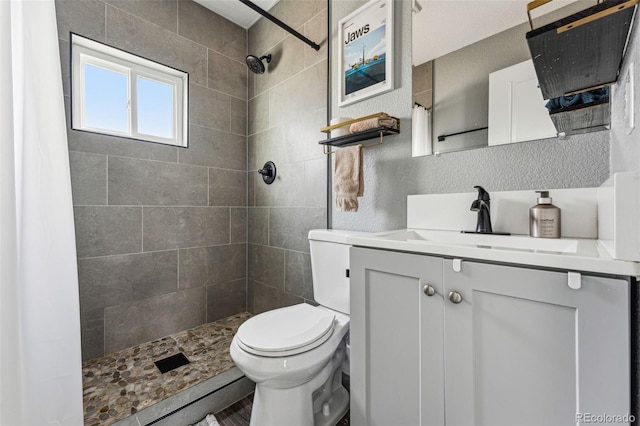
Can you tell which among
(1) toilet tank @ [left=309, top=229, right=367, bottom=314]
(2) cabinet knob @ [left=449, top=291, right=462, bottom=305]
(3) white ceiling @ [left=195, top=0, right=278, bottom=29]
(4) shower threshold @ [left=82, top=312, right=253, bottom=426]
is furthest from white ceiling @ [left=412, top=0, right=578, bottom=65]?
(4) shower threshold @ [left=82, top=312, right=253, bottom=426]

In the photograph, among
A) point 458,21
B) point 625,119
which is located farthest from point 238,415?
point 458,21

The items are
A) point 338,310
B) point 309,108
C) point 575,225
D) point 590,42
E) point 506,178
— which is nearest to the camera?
point 590,42

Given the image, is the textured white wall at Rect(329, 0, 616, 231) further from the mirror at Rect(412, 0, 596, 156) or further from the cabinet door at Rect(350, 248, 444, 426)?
the cabinet door at Rect(350, 248, 444, 426)

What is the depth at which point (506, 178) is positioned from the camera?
1.09m

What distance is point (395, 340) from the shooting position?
2.87 ft

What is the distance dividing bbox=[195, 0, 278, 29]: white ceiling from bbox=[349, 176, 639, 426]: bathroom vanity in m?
2.09

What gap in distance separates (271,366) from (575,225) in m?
1.19

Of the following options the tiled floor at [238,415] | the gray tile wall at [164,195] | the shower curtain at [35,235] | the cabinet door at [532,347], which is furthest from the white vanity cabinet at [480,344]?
the gray tile wall at [164,195]

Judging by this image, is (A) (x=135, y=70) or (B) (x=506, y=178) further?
(A) (x=135, y=70)

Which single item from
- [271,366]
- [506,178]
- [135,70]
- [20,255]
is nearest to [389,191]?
[506,178]

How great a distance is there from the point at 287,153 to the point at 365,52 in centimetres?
82

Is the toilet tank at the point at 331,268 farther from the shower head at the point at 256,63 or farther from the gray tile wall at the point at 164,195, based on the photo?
the shower head at the point at 256,63

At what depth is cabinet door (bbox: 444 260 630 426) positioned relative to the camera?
0.55 metres

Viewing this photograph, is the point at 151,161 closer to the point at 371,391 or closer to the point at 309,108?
the point at 309,108
